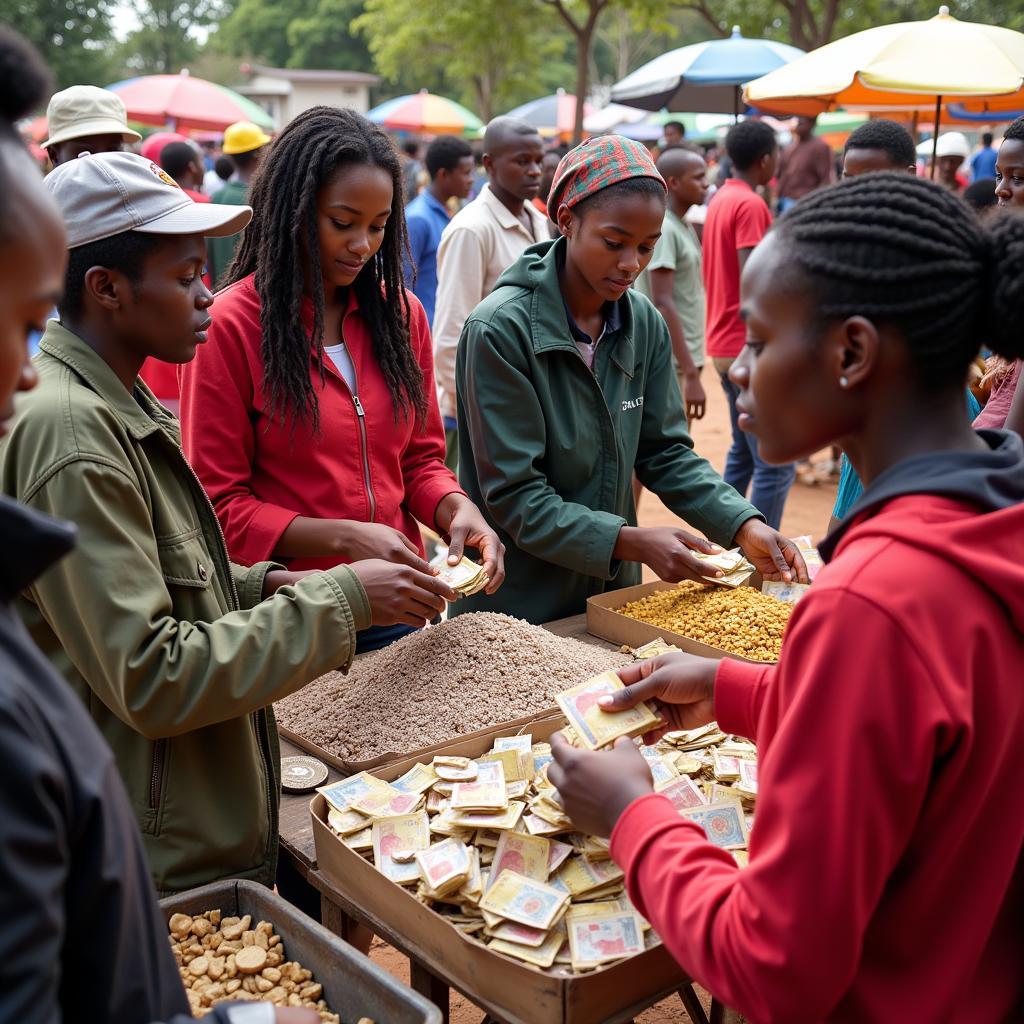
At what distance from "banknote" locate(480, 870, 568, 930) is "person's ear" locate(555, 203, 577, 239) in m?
1.92

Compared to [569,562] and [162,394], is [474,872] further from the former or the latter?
[162,394]

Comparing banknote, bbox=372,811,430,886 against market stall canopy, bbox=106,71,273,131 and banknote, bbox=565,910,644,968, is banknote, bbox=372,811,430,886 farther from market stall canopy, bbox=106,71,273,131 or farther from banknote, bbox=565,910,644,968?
market stall canopy, bbox=106,71,273,131

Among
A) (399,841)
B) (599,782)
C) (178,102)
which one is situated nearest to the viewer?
(599,782)

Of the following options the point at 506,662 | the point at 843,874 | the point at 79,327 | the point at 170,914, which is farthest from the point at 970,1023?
the point at 79,327

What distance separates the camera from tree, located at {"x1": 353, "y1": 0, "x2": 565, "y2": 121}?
26.7 meters

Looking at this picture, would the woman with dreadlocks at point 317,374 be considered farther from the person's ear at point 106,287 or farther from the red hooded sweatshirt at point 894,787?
the red hooded sweatshirt at point 894,787

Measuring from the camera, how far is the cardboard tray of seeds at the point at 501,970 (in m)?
1.50

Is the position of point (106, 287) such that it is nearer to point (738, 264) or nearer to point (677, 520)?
point (738, 264)

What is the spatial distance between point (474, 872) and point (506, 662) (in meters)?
0.78

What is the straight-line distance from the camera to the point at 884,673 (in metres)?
1.12

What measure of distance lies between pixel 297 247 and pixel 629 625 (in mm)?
1294

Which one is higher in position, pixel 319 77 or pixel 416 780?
pixel 319 77

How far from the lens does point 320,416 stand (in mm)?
2666

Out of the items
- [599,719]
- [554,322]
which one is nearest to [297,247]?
[554,322]
